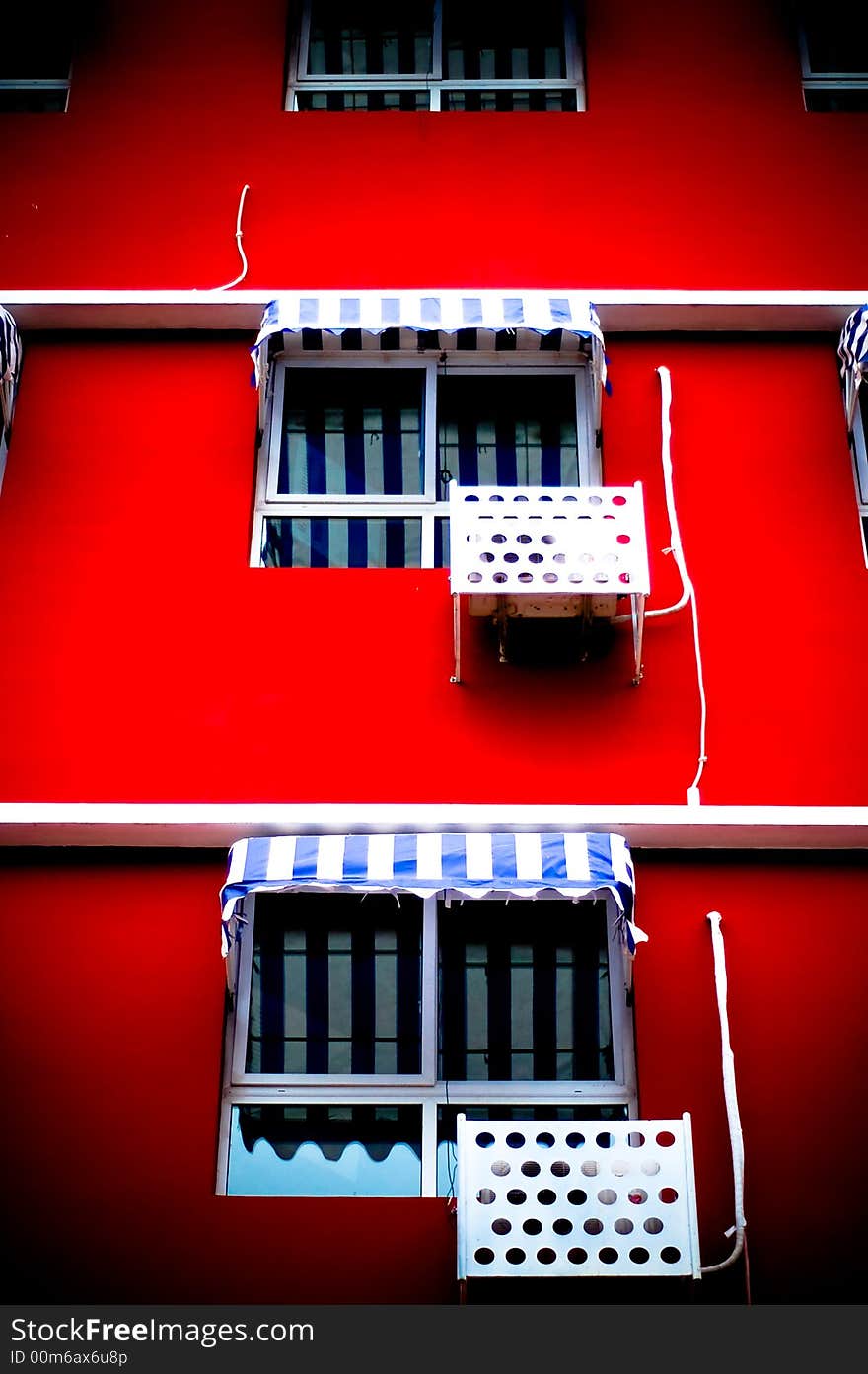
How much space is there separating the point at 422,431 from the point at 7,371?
2200 mm

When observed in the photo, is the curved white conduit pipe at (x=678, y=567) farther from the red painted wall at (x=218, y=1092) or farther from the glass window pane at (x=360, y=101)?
the glass window pane at (x=360, y=101)

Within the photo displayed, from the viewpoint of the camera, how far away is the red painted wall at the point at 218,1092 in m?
5.95

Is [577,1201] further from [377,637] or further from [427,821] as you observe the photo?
[377,637]

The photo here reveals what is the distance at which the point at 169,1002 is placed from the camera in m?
6.51

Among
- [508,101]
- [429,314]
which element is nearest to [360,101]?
[508,101]

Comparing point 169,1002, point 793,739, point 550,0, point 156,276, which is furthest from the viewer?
point 550,0

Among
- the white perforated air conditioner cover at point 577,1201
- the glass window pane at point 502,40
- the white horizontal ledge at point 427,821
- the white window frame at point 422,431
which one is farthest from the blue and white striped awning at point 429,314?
the white perforated air conditioner cover at point 577,1201

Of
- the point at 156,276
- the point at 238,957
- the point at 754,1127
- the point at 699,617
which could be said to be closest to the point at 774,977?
the point at 754,1127

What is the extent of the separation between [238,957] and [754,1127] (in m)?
2.39

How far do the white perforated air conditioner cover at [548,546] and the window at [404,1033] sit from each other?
148cm

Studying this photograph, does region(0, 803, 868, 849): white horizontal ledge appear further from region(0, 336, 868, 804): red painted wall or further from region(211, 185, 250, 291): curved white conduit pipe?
region(211, 185, 250, 291): curved white conduit pipe

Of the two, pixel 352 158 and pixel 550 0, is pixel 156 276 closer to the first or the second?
pixel 352 158

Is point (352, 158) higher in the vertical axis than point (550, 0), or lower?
lower

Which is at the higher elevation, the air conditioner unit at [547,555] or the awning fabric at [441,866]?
the air conditioner unit at [547,555]
